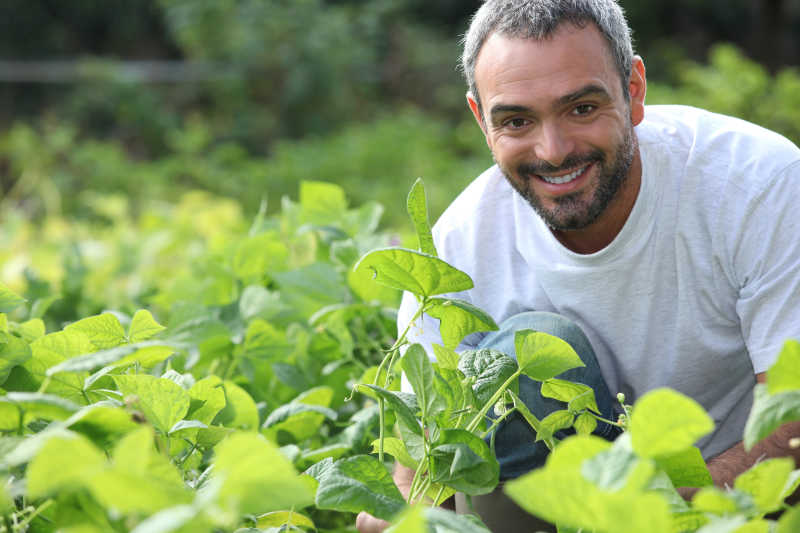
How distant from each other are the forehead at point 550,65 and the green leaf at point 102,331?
0.78 m

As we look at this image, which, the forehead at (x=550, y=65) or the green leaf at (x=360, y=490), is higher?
the forehead at (x=550, y=65)

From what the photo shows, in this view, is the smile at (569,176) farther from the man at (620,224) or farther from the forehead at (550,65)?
the forehead at (550,65)

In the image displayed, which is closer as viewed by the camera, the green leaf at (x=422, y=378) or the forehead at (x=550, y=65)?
the green leaf at (x=422, y=378)

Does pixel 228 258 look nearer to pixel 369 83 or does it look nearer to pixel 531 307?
pixel 531 307

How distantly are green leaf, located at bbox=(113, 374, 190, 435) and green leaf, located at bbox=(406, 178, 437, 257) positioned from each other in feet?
1.15

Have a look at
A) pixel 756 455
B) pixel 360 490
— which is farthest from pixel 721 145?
pixel 360 490

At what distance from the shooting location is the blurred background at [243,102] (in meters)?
4.79

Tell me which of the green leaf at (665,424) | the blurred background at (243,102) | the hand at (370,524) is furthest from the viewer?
the blurred background at (243,102)

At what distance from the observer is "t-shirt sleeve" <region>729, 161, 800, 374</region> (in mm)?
1502

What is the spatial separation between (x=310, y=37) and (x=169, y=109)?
1.74 m

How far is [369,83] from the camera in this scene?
9.23 m

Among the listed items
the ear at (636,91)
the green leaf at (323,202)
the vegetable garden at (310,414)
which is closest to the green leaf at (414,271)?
the vegetable garden at (310,414)

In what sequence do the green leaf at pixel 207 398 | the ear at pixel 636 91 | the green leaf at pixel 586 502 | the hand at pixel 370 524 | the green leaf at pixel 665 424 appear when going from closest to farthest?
the green leaf at pixel 586 502, the green leaf at pixel 665 424, the green leaf at pixel 207 398, the hand at pixel 370 524, the ear at pixel 636 91

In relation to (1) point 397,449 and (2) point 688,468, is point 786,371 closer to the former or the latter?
(2) point 688,468
